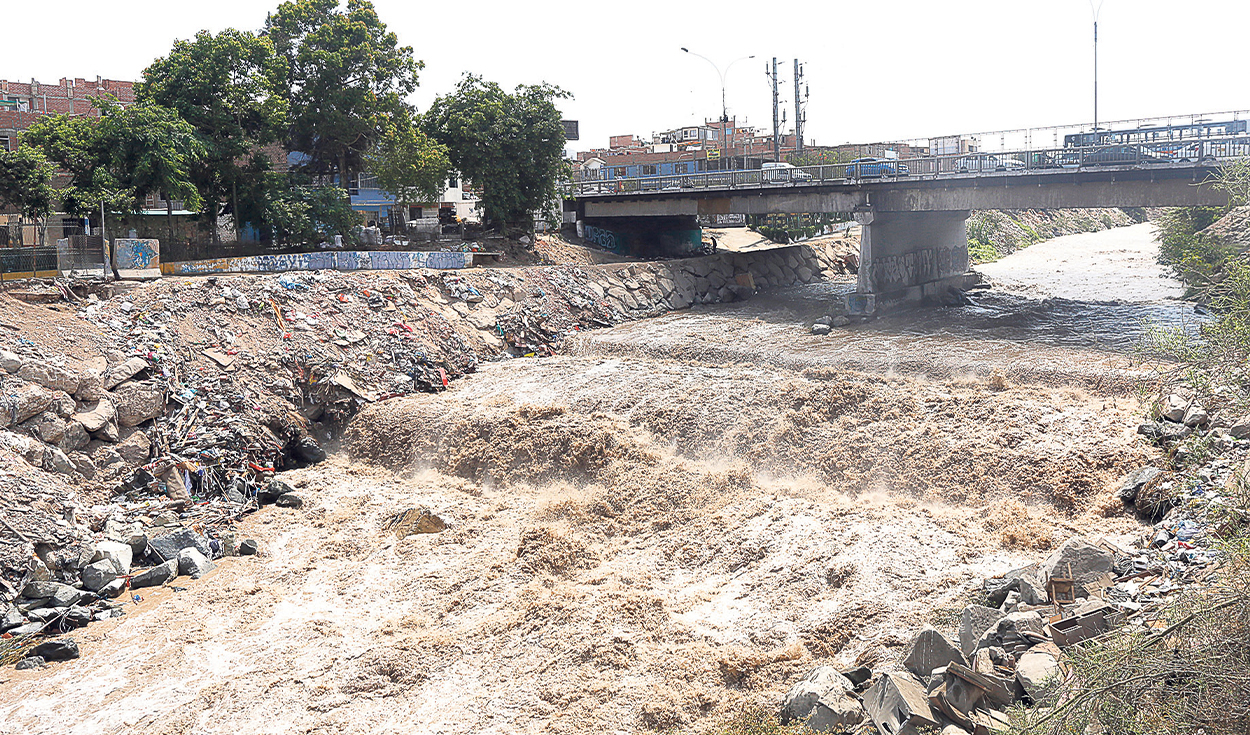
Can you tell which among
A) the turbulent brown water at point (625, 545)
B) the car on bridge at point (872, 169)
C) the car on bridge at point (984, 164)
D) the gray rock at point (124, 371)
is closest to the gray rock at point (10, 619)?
the turbulent brown water at point (625, 545)

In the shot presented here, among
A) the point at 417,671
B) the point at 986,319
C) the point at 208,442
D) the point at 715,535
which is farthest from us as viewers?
the point at 986,319

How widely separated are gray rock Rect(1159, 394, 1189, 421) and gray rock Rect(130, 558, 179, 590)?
2586 centimetres

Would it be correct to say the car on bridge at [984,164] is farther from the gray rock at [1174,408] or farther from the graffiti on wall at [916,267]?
the gray rock at [1174,408]

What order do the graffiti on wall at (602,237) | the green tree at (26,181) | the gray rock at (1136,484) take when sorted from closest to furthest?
the gray rock at (1136,484) → the green tree at (26,181) → the graffiti on wall at (602,237)

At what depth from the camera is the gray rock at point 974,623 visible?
1434cm

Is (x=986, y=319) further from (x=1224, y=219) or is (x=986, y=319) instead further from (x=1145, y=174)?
(x=1224, y=219)

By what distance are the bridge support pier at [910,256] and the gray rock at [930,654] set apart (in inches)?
1294

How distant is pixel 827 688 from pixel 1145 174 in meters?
31.3

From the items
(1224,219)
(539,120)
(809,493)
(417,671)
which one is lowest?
(417,671)

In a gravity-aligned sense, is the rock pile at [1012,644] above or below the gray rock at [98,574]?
above

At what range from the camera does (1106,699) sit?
33.7 feet

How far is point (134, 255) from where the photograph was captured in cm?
3472

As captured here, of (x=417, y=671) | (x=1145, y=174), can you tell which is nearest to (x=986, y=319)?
(x=1145, y=174)

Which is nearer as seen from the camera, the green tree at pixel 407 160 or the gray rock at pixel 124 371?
the gray rock at pixel 124 371
